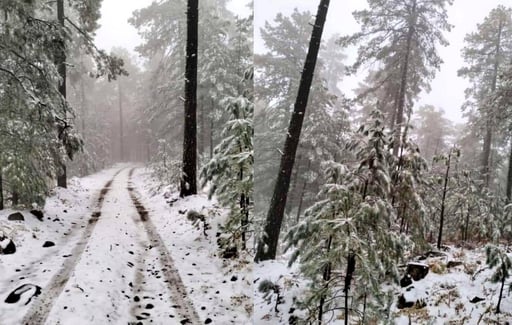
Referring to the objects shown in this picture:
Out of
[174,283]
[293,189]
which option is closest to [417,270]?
[293,189]

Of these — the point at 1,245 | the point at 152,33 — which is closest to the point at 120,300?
the point at 1,245

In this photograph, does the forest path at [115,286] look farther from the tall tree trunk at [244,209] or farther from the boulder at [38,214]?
the tall tree trunk at [244,209]

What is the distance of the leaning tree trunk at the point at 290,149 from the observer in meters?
2.21

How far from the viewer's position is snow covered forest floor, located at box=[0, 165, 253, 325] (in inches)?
166

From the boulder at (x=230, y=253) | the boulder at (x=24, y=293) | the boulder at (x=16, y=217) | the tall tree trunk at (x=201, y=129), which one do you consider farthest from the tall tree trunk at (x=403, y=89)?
the tall tree trunk at (x=201, y=129)

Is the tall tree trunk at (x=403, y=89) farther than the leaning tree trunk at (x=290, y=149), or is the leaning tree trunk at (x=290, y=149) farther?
the leaning tree trunk at (x=290, y=149)

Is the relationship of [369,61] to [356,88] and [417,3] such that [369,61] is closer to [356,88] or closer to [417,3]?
[356,88]

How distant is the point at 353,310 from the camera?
5.80 feet

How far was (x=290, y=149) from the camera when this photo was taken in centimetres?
225

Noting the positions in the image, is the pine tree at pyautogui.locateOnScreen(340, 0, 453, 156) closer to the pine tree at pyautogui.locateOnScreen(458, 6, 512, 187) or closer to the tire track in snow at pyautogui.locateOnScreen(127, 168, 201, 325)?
the pine tree at pyautogui.locateOnScreen(458, 6, 512, 187)

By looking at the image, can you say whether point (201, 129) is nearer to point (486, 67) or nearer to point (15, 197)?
point (15, 197)

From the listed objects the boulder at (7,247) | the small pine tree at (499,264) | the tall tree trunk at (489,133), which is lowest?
the boulder at (7,247)

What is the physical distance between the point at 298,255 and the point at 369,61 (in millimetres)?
Result: 1180

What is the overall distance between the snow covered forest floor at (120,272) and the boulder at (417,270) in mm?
3064
